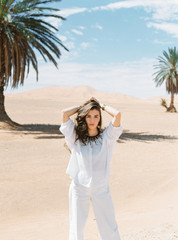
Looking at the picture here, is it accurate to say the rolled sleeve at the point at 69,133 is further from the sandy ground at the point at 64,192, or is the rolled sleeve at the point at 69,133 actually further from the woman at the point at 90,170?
the sandy ground at the point at 64,192

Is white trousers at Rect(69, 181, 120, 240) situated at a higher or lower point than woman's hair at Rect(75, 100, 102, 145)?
lower

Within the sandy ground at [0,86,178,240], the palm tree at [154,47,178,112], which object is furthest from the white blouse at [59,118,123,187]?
the palm tree at [154,47,178,112]

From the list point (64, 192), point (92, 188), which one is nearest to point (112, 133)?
point (92, 188)

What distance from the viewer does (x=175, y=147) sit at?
1159cm

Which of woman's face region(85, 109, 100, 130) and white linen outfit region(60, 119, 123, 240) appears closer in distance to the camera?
white linen outfit region(60, 119, 123, 240)

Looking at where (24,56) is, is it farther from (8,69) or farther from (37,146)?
(37,146)

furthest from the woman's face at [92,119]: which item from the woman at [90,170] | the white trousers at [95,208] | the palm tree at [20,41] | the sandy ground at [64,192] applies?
the palm tree at [20,41]

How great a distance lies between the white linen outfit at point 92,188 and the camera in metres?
2.59

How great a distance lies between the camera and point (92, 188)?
8.48 ft

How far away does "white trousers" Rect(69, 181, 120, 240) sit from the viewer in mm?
2588

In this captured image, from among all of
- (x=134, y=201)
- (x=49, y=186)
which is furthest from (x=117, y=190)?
(x=49, y=186)

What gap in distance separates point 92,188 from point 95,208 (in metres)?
0.20

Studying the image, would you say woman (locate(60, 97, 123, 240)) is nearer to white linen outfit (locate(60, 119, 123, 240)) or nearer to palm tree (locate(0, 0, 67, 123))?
white linen outfit (locate(60, 119, 123, 240))

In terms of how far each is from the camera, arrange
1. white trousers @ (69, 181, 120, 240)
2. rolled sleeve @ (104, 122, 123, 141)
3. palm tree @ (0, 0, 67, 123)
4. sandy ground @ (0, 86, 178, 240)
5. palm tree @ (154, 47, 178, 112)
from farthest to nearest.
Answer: palm tree @ (154, 47, 178, 112) → palm tree @ (0, 0, 67, 123) → sandy ground @ (0, 86, 178, 240) → rolled sleeve @ (104, 122, 123, 141) → white trousers @ (69, 181, 120, 240)
